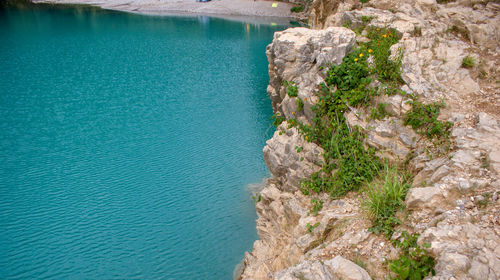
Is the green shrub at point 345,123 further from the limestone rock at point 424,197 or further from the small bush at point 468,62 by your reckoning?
the small bush at point 468,62

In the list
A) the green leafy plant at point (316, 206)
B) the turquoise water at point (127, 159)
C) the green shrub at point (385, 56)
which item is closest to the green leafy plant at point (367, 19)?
the green shrub at point (385, 56)

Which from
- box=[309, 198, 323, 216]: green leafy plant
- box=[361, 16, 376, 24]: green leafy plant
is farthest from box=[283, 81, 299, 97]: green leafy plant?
box=[361, 16, 376, 24]: green leafy plant

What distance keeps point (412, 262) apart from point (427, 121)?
318cm

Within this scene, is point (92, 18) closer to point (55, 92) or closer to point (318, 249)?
point (55, 92)

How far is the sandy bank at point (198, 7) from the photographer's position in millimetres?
48469

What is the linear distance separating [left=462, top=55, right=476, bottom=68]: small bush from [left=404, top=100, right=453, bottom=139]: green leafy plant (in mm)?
1958

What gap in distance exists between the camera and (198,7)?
5016cm

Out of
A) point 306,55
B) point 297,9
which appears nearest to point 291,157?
point 306,55

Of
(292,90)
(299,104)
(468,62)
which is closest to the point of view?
(468,62)

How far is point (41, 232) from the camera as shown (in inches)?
429

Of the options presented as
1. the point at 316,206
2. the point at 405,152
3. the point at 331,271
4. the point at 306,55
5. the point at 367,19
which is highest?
the point at 367,19

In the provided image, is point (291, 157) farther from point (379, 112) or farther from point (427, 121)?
point (427, 121)

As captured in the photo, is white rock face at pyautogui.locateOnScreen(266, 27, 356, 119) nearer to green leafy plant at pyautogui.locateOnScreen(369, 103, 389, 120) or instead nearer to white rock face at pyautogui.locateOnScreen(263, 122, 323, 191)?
white rock face at pyautogui.locateOnScreen(263, 122, 323, 191)

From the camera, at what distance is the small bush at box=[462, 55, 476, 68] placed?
767cm
